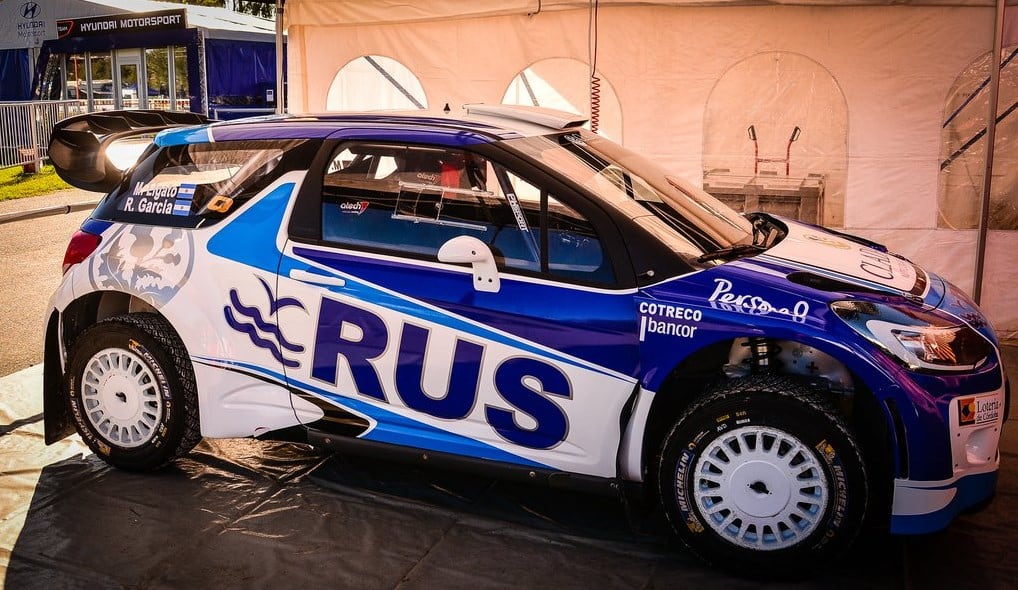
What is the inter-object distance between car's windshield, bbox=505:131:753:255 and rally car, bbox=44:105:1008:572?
0.02 m

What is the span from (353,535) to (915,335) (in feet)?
7.81

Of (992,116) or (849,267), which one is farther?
(992,116)

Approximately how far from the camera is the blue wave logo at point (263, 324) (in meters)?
4.43

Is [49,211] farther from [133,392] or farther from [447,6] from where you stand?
[133,392]

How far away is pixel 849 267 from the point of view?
13.6ft

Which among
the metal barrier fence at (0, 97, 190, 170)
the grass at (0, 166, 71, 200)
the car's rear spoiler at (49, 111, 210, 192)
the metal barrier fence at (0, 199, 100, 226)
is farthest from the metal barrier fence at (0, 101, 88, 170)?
the car's rear spoiler at (49, 111, 210, 192)

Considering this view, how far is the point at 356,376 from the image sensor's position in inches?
171

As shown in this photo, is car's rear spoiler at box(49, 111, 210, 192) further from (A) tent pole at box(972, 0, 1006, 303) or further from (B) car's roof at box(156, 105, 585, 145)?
(A) tent pole at box(972, 0, 1006, 303)

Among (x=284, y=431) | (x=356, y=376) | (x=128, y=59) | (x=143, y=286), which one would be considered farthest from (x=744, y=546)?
(x=128, y=59)

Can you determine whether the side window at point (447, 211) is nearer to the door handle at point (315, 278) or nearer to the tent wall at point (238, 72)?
the door handle at point (315, 278)

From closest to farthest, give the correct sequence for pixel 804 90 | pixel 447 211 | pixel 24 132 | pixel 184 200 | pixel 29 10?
pixel 447 211, pixel 184 200, pixel 804 90, pixel 24 132, pixel 29 10

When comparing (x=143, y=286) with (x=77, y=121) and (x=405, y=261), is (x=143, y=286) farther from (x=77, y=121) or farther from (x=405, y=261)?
(x=77, y=121)

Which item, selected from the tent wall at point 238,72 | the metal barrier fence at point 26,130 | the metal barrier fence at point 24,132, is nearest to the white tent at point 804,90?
the metal barrier fence at point 26,130

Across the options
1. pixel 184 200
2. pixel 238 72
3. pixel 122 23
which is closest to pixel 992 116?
pixel 184 200
